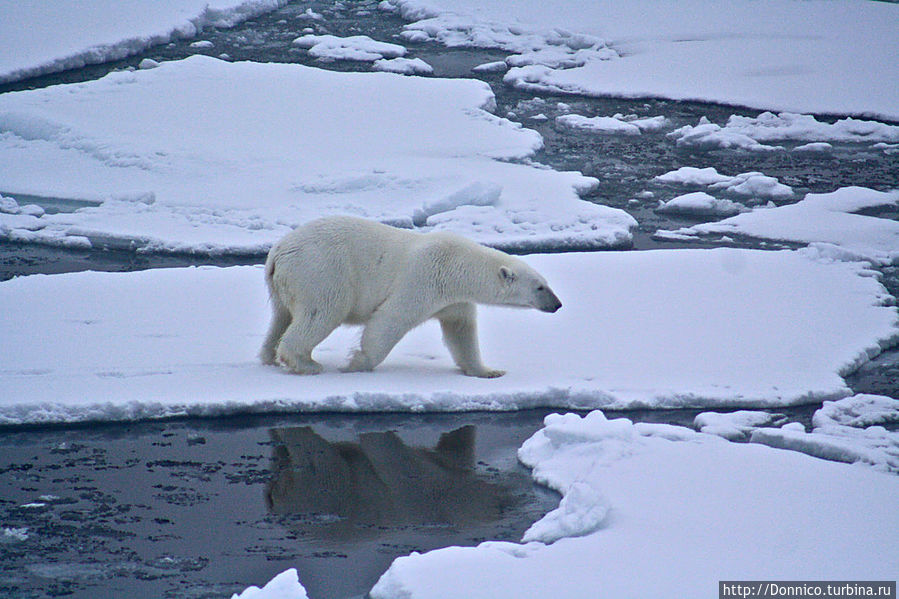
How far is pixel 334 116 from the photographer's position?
42.0 feet

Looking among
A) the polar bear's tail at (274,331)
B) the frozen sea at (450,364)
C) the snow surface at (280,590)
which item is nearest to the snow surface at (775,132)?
the frozen sea at (450,364)

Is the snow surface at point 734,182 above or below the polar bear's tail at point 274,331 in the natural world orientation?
above

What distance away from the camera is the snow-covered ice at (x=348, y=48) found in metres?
17.6

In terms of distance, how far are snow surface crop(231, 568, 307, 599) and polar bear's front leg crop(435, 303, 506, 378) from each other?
2.83 meters

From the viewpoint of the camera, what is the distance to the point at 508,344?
706cm

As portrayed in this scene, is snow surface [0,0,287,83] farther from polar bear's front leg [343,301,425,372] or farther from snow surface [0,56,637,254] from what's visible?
polar bear's front leg [343,301,425,372]

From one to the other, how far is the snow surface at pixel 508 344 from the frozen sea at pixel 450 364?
0.09 feet

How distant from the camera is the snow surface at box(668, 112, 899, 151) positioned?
43.5 ft

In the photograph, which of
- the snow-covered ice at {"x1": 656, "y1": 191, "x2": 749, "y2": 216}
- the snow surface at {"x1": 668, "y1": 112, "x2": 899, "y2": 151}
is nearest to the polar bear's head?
the snow-covered ice at {"x1": 656, "y1": 191, "x2": 749, "y2": 216}

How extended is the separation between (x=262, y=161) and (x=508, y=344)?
5098 mm

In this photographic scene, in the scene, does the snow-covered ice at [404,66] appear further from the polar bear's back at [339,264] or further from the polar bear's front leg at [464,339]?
the polar bear's front leg at [464,339]

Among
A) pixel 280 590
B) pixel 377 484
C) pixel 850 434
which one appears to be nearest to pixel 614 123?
pixel 850 434

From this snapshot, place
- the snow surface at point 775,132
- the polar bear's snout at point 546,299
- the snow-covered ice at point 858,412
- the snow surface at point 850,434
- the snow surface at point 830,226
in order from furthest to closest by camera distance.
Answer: the snow surface at point 775,132
the snow surface at point 830,226
the polar bear's snout at point 546,299
the snow-covered ice at point 858,412
the snow surface at point 850,434

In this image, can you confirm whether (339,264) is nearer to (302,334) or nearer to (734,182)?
(302,334)
